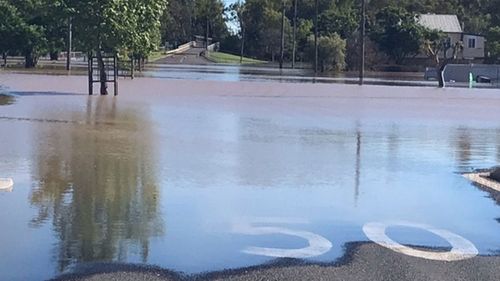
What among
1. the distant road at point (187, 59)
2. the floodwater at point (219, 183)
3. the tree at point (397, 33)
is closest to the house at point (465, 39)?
the tree at point (397, 33)

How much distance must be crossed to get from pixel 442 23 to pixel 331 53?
20.9m

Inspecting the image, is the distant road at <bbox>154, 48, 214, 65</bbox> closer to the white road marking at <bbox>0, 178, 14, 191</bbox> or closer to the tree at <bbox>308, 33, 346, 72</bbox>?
the tree at <bbox>308, 33, 346, 72</bbox>

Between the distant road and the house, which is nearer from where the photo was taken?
the distant road

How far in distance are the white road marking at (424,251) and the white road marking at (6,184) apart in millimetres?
4660

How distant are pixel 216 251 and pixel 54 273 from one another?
1.68 meters

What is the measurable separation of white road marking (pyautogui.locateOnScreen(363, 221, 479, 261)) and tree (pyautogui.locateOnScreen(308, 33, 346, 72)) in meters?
65.2

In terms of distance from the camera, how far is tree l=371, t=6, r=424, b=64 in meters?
82.5

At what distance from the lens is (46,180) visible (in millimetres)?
12641

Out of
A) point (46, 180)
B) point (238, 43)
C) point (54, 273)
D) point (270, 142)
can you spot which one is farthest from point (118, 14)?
point (238, 43)

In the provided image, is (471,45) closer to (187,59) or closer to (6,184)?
(187,59)

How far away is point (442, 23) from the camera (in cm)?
9219

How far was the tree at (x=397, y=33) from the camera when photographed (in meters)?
82.5

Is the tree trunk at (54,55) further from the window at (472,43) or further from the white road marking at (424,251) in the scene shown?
the white road marking at (424,251)

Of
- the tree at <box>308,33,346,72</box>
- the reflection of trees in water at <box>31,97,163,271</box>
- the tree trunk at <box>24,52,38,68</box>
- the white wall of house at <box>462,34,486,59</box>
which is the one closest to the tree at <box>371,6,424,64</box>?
the white wall of house at <box>462,34,486,59</box>
